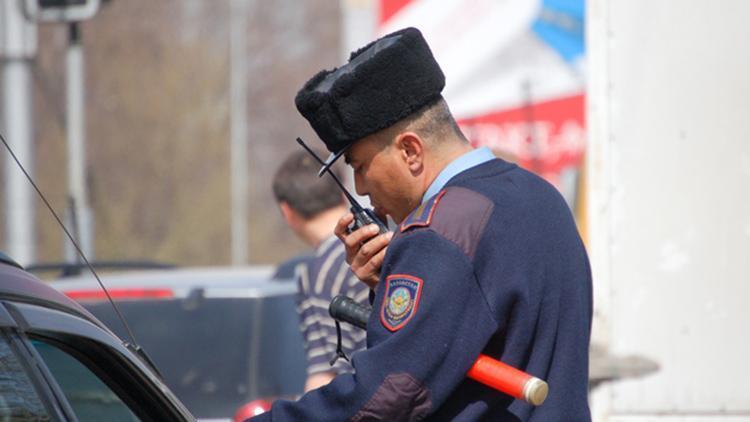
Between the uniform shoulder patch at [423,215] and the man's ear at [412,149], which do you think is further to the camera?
the man's ear at [412,149]

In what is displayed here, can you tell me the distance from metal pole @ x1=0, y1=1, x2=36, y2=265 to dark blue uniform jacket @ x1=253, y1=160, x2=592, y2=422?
5.16m

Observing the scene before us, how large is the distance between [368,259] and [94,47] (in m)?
34.6

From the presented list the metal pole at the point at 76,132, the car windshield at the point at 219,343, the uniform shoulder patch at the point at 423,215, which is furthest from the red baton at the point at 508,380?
the metal pole at the point at 76,132

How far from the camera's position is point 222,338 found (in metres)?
5.58

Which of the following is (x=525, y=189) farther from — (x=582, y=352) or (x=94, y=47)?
(x=94, y=47)

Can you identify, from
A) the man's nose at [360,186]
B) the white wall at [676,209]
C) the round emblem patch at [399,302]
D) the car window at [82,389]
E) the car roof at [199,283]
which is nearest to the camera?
the car window at [82,389]

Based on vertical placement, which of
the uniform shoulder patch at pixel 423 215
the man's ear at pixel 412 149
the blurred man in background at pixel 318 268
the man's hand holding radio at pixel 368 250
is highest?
the blurred man in background at pixel 318 268

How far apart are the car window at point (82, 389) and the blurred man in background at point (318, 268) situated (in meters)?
1.73

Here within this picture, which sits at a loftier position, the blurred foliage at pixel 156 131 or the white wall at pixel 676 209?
the blurred foliage at pixel 156 131

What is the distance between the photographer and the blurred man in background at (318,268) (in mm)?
4531

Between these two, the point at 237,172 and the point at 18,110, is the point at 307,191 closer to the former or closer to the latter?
the point at 18,110

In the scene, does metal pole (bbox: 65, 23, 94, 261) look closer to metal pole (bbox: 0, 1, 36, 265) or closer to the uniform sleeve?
metal pole (bbox: 0, 1, 36, 265)

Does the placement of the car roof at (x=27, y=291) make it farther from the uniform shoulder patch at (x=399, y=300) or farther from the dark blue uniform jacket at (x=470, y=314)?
the uniform shoulder patch at (x=399, y=300)

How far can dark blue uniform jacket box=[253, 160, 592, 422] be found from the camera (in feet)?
8.50
